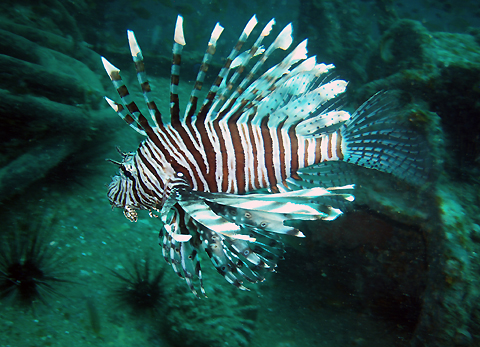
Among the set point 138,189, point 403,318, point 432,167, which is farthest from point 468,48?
point 138,189

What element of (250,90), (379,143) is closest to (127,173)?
(250,90)

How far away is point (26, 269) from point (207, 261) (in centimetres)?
213

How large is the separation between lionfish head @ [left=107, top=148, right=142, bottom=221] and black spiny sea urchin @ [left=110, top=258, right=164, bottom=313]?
98 cm

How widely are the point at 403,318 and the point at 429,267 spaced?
0.76 m

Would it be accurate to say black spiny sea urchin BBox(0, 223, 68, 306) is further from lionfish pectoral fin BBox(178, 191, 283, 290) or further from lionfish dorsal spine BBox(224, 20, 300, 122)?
lionfish dorsal spine BBox(224, 20, 300, 122)

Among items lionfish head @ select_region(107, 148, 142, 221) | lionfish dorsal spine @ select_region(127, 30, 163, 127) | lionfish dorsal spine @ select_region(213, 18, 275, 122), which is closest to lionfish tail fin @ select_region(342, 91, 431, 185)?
lionfish dorsal spine @ select_region(213, 18, 275, 122)

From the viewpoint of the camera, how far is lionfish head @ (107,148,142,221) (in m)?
2.13

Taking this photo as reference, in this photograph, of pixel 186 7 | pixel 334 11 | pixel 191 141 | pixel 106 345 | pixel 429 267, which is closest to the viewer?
pixel 191 141

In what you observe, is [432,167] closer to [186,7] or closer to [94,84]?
[94,84]

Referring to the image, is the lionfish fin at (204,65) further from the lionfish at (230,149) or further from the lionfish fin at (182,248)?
the lionfish fin at (182,248)

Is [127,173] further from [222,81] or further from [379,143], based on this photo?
[379,143]

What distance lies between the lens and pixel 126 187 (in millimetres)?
2164

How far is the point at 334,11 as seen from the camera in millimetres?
10375

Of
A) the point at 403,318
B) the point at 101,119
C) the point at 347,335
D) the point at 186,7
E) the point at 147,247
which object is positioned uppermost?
the point at 186,7
